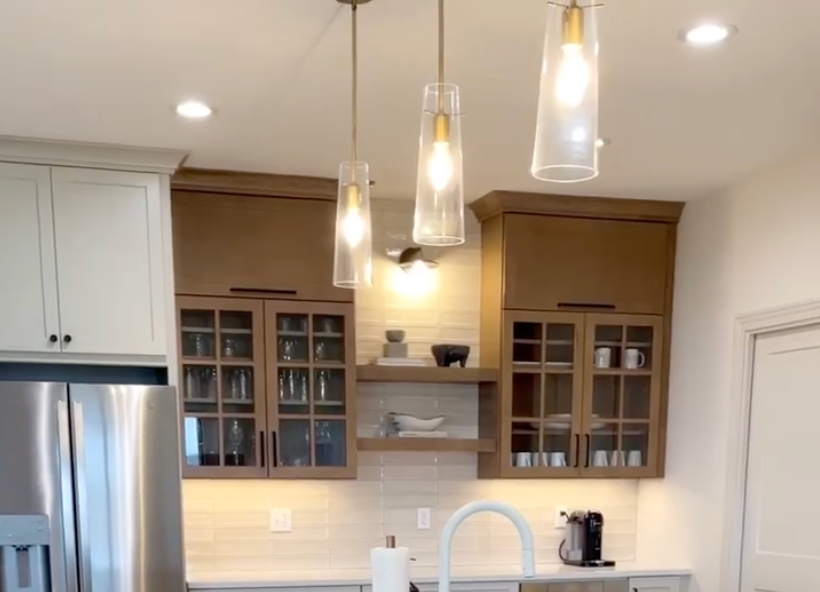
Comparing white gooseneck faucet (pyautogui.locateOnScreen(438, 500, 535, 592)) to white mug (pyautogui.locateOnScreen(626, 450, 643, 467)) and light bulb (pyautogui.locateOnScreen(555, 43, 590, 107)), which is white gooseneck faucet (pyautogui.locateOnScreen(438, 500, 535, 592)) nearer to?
light bulb (pyautogui.locateOnScreen(555, 43, 590, 107))

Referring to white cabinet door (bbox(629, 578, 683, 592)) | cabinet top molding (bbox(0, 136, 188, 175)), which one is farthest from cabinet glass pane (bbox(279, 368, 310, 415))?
white cabinet door (bbox(629, 578, 683, 592))

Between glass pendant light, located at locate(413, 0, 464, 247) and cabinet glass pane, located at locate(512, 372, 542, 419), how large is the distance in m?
2.55

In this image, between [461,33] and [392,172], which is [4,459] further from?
[461,33]

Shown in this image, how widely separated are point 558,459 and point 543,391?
33 centimetres

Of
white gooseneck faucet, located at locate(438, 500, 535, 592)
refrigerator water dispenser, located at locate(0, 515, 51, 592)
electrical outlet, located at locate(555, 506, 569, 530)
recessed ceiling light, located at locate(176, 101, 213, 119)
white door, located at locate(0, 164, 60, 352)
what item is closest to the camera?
white gooseneck faucet, located at locate(438, 500, 535, 592)

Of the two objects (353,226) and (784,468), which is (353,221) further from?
(784,468)

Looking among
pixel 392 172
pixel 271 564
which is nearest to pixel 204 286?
pixel 392 172

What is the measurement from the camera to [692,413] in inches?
159

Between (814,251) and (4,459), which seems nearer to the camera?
(4,459)

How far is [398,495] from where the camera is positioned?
166 inches

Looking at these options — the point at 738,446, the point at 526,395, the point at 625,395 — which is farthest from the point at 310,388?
the point at 738,446

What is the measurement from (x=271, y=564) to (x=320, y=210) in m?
1.66

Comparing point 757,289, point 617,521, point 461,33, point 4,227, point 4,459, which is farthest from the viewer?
point 617,521

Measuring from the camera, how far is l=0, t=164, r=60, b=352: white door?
325cm
